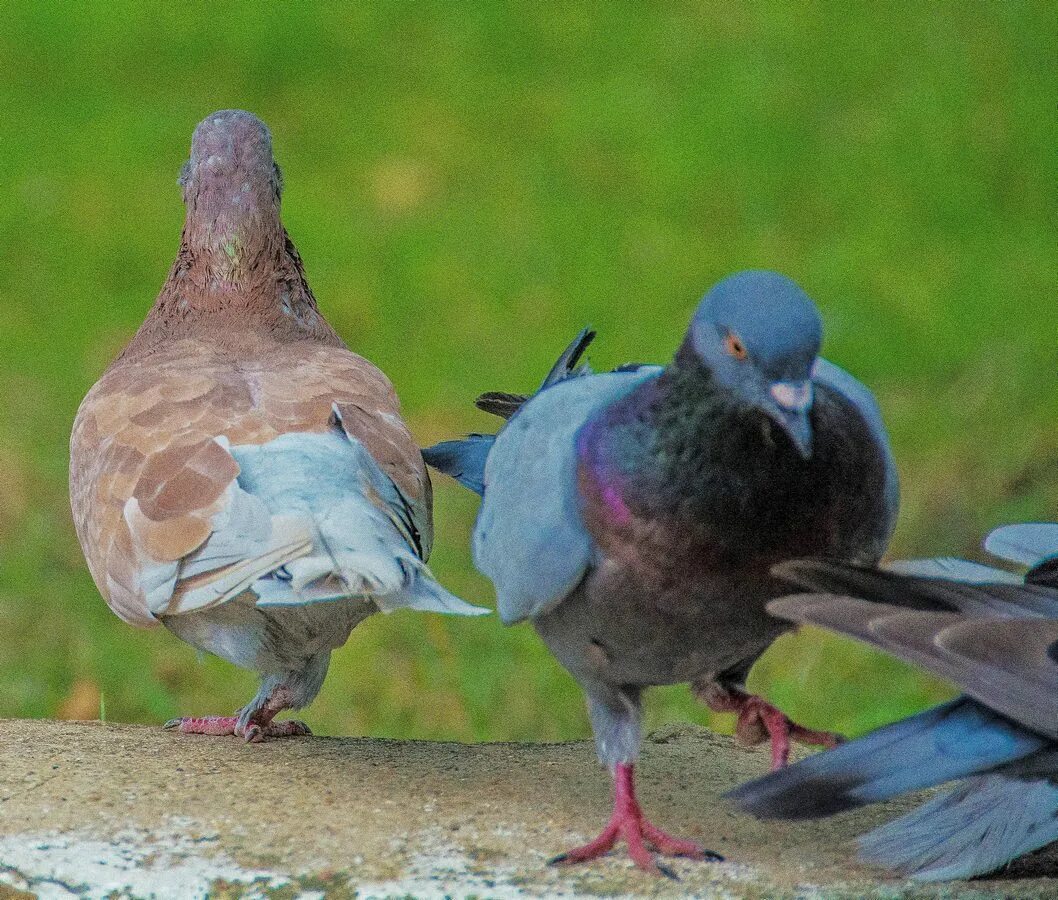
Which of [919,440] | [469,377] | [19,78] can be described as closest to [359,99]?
[19,78]

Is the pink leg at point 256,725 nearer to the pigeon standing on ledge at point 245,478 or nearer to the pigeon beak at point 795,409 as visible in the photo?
the pigeon standing on ledge at point 245,478

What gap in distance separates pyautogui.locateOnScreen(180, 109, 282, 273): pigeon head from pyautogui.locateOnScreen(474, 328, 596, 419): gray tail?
954 mm

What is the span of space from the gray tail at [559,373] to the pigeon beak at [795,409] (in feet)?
3.32

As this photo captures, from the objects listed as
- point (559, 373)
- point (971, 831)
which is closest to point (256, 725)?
point (559, 373)

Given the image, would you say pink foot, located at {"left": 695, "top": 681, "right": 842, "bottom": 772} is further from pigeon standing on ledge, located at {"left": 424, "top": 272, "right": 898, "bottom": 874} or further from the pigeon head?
the pigeon head

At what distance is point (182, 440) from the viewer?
4094 mm

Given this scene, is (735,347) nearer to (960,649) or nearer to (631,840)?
(960,649)

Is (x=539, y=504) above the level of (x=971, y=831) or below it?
above

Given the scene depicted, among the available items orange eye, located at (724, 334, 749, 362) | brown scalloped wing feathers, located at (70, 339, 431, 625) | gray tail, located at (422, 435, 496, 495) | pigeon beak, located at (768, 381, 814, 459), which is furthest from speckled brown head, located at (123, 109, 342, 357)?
pigeon beak, located at (768, 381, 814, 459)

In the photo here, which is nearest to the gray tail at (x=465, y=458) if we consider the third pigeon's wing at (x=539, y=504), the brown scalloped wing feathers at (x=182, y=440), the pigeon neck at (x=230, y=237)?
the brown scalloped wing feathers at (x=182, y=440)

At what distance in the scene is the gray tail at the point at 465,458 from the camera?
13.9 feet

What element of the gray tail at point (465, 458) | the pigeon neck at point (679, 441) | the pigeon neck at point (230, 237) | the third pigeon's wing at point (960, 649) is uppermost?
the pigeon neck at point (230, 237)

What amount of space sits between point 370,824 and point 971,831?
1.19 metres

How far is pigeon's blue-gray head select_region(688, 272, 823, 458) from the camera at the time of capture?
2986mm
